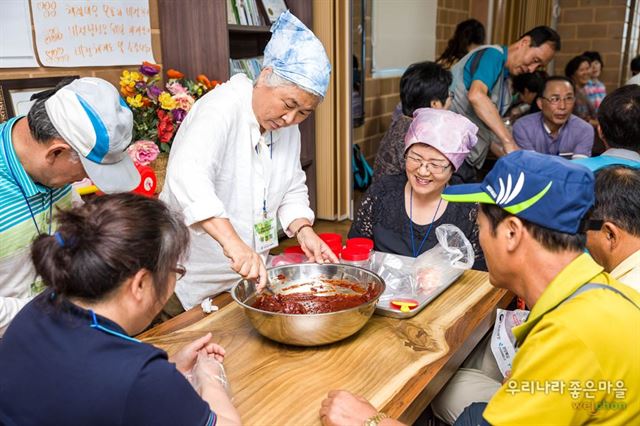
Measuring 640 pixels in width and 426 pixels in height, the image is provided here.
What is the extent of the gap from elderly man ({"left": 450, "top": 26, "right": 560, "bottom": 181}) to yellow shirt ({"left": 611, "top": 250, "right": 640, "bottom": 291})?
2032mm

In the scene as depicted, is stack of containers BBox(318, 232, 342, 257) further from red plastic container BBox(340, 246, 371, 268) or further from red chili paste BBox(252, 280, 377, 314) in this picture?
red chili paste BBox(252, 280, 377, 314)

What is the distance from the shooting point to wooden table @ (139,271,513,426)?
112cm

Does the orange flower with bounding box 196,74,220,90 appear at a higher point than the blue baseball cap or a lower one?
higher

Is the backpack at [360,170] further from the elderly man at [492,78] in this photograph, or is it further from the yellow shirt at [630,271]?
the yellow shirt at [630,271]

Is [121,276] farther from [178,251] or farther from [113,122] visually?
[113,122]

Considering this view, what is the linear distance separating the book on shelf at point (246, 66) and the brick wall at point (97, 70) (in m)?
0.51

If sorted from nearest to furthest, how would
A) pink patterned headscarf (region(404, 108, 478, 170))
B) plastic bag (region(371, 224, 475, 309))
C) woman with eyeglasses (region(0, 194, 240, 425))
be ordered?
1. woman with eyeglasses (region(0, 194, 240, 425))
2. plastic bag (region(371, 224, 475, 309))
3. pink patterned headscarf (region(404, 108, 478, 170))

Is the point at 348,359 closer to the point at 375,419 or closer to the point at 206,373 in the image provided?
the point at 375,419

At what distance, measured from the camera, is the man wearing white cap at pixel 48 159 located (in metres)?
1.24

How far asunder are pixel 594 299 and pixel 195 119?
1185mm

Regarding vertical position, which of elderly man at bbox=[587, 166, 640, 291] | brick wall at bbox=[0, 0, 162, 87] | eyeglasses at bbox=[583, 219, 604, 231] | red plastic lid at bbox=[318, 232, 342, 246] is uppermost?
brick wall at bbox=[0, 0, 162, 87]

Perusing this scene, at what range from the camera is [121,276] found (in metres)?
0.93

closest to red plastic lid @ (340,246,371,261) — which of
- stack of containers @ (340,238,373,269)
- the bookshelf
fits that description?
stack of containers @ (340,238,373,269)

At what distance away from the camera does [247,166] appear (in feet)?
5.69
